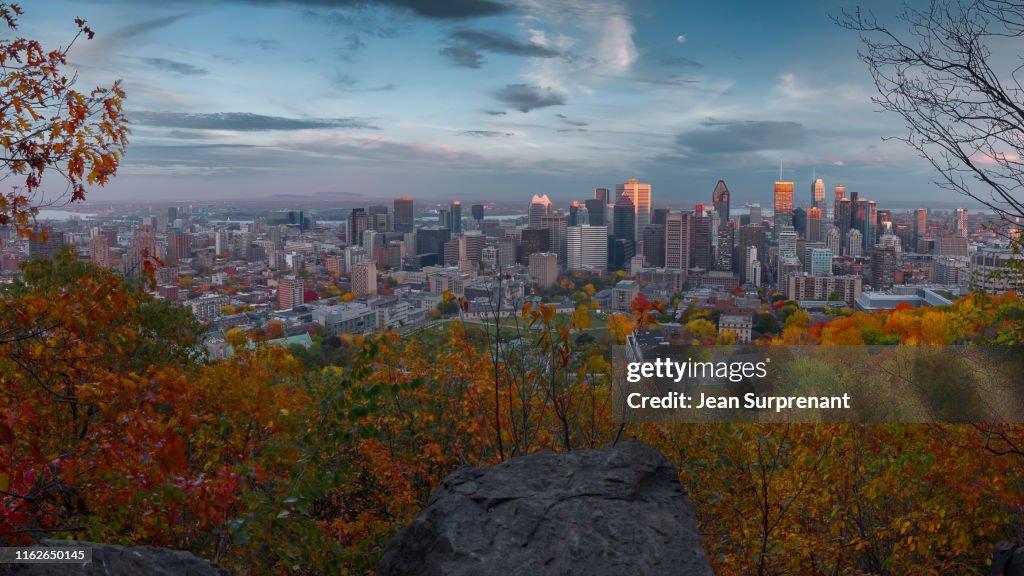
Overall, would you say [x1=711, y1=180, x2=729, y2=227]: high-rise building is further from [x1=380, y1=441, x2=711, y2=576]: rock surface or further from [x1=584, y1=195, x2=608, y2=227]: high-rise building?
[x1=380, y1=441, x2=711, y2=576]: rock surface

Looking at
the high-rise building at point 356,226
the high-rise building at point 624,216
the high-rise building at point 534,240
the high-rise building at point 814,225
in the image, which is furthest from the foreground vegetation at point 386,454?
the high-rise building at point 356,226

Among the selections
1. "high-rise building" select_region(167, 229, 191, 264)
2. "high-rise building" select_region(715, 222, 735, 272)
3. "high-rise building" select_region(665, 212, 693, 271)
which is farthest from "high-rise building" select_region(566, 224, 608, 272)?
"high-rise building" select_region(167, 229, 191, 264)

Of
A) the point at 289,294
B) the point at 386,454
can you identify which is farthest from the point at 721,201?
the point at 386,454

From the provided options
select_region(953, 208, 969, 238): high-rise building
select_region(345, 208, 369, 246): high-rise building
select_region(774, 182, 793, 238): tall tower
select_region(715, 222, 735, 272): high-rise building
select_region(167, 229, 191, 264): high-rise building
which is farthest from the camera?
select_region(345, 208, 369, 246): high-rise building

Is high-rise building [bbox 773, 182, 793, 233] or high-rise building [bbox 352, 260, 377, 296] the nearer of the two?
high-rise building [bbox 352, 260, 377, 296]

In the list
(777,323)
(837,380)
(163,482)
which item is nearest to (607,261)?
(777,323)

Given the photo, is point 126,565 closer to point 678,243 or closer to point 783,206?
point 678,243

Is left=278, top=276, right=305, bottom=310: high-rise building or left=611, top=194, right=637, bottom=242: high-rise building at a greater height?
left=611, top=194, right=637, bottom=242: high-rise building

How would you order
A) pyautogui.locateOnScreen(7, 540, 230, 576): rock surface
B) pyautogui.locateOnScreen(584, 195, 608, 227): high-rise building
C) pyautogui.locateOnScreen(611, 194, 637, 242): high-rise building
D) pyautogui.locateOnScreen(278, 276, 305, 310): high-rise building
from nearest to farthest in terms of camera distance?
1. pyautogui.locateOnScreen(7, 540, 230, 576): rock surface
2. pyautogui.locateOnScreen(278, 276, 305, 310): high-rise building
3. pyautogui.locateOnScreen(584, 195, 608, 227): high-rise building
4. pyautogui.locateOnScreen(611, 194, 637, 242): high-rise building
